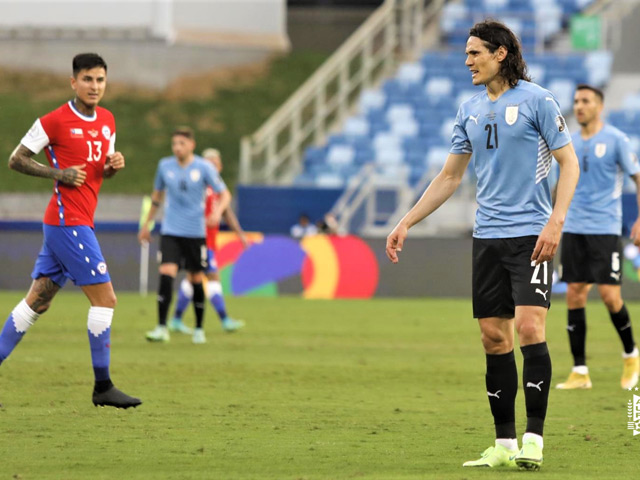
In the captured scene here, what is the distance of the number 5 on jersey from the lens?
26.8 ft

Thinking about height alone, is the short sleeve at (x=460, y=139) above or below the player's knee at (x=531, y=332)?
above

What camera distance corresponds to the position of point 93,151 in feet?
26.8

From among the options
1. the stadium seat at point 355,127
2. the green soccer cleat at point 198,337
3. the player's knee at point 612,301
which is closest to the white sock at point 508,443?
the player's knee at point 612,301

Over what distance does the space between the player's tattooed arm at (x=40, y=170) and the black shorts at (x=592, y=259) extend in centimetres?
422

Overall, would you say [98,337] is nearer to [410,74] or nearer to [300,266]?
[300,266]

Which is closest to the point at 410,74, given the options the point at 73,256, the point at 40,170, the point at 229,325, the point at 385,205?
the point at 385,205

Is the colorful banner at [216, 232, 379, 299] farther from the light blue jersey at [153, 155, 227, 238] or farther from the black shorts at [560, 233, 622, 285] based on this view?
the black shorts at [560, 233, 622, 285]

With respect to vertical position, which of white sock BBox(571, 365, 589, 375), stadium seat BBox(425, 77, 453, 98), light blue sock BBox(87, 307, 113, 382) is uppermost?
stadium seat BBox(425, 77, 453, 98)

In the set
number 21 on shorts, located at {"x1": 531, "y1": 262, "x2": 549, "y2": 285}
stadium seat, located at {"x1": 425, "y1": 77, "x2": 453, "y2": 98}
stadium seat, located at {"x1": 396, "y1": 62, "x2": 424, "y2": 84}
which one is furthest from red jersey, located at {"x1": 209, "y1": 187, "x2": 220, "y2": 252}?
stadium seat, located at {"x1": 396, "y1": 62, "x2": 424, "y2": 84}

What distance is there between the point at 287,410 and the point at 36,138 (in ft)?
8.22

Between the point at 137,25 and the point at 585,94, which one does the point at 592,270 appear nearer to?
the point at 585,94

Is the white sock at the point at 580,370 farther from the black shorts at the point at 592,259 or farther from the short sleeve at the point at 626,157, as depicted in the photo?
the short sleeve at the point at 626,157

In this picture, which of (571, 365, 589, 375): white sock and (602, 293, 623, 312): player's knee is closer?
(571, 365, 589, 375): white sock

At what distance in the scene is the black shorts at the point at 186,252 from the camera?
13695 millimetres
